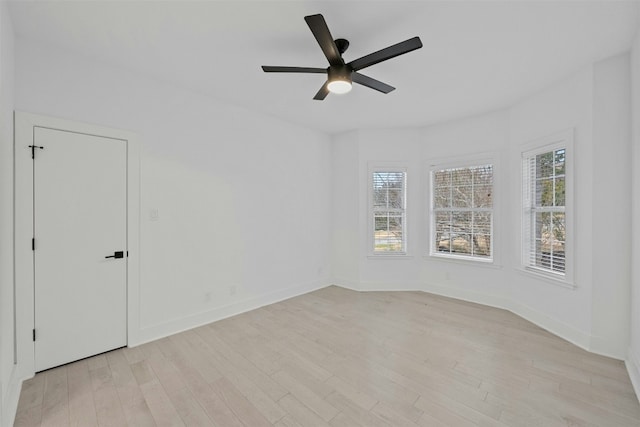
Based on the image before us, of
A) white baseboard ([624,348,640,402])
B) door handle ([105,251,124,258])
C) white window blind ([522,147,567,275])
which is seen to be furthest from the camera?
white window blind ([522,147,567,275])

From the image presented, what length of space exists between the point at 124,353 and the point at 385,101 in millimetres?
4145

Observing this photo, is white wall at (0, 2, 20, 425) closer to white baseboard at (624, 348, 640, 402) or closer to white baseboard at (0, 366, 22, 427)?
white baseboard at (0, 366, 22, 427)

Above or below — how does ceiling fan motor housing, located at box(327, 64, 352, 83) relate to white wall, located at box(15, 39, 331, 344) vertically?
above

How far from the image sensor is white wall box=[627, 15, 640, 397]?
2.34 metres

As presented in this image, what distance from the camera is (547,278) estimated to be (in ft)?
10.9

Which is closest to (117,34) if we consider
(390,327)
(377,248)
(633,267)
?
(390,327)

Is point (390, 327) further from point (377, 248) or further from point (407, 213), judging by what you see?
point (407, 213)

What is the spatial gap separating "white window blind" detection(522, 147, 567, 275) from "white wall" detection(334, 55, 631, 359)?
0.40ft

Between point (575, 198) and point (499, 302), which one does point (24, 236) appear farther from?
point (499, 302)

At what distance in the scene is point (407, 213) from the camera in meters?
4.87

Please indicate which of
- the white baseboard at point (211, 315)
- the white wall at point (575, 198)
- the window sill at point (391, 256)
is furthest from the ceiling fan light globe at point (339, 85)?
the window sill at point (391, 256)

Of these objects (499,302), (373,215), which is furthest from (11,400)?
(499,302)

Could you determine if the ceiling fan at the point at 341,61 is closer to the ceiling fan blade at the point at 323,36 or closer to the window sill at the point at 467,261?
the ceiling fan blade at the point at 323,36

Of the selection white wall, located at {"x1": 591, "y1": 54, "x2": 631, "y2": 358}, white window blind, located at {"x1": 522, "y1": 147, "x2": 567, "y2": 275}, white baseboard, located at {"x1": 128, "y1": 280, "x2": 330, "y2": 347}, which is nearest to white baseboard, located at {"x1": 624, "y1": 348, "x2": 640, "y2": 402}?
white wall, located at {"x1": 591, "y1": 54, "x2": 631, "y2": 358}
